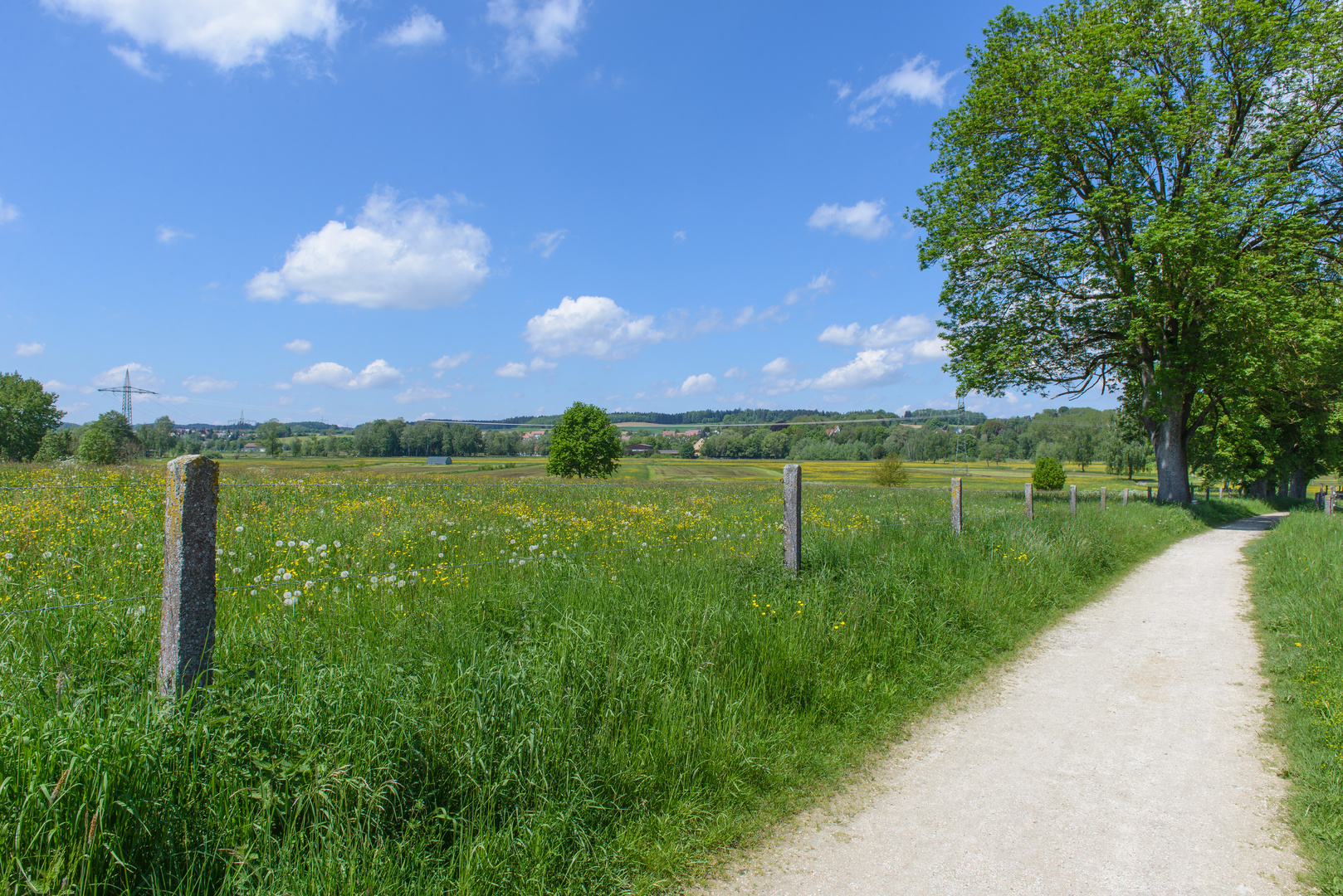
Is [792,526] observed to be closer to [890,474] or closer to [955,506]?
[955,506]

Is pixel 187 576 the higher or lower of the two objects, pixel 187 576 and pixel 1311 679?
the higher

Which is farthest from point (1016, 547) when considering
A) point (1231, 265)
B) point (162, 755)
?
point (1231, 265)

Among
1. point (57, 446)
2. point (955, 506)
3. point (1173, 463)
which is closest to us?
point (955, 506)

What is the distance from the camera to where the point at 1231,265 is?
17.1 meters

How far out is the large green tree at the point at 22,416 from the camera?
148 feet

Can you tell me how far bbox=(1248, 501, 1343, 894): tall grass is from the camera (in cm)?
320

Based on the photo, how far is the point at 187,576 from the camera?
274 cm

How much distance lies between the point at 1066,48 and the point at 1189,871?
2375 centimetres

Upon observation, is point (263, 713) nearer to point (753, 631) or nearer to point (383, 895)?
point (383, 895)

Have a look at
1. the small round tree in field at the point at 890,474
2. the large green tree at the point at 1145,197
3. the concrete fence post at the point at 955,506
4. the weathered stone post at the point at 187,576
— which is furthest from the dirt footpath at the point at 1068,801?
the small round tree in field at the point at 890,474

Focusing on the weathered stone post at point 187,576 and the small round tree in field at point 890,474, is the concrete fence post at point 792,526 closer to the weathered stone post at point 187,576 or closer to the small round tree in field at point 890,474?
the weathered stone post at point 187,576

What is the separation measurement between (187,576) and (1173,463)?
27247 millimetres

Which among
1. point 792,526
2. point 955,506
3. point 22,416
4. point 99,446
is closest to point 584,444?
point 99,446

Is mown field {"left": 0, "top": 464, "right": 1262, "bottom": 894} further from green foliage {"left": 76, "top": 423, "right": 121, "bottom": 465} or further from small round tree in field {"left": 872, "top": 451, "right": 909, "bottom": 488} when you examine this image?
small round tree in field {"left": 872, "top": 451, "right": 909, "bottom": 488}
